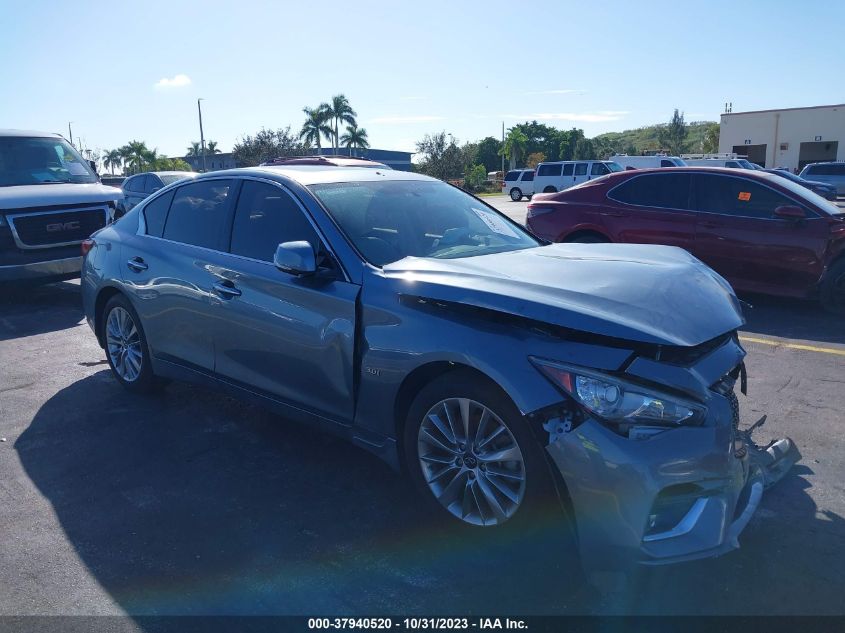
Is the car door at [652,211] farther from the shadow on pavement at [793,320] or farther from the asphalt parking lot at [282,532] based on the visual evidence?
the asphalt parking lot at [282,532]

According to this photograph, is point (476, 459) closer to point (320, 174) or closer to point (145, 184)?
point (320, 174)

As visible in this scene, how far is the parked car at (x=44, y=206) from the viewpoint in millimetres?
8672

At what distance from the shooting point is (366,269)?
148 inches

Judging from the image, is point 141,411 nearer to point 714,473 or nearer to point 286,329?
point 286,329

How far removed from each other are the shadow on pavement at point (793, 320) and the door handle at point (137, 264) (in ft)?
17.4

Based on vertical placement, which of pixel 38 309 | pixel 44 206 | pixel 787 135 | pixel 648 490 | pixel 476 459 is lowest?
pixel 38 309

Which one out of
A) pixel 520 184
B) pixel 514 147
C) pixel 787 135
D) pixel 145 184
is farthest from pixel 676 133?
pixel 145 184

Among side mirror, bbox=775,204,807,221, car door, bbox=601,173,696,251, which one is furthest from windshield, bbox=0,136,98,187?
side mirror, bbox=775,204,807,221

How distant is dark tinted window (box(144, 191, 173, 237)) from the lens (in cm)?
521

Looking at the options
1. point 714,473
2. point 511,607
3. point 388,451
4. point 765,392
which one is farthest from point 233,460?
point 765,392

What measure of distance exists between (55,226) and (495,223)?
6.65 m

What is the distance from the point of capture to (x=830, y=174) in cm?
3138

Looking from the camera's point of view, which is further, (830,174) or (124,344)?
(830,174)

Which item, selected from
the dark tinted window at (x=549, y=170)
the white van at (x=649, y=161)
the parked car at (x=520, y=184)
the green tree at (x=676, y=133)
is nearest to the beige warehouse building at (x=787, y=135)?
the white van at (x=649, y=161)
